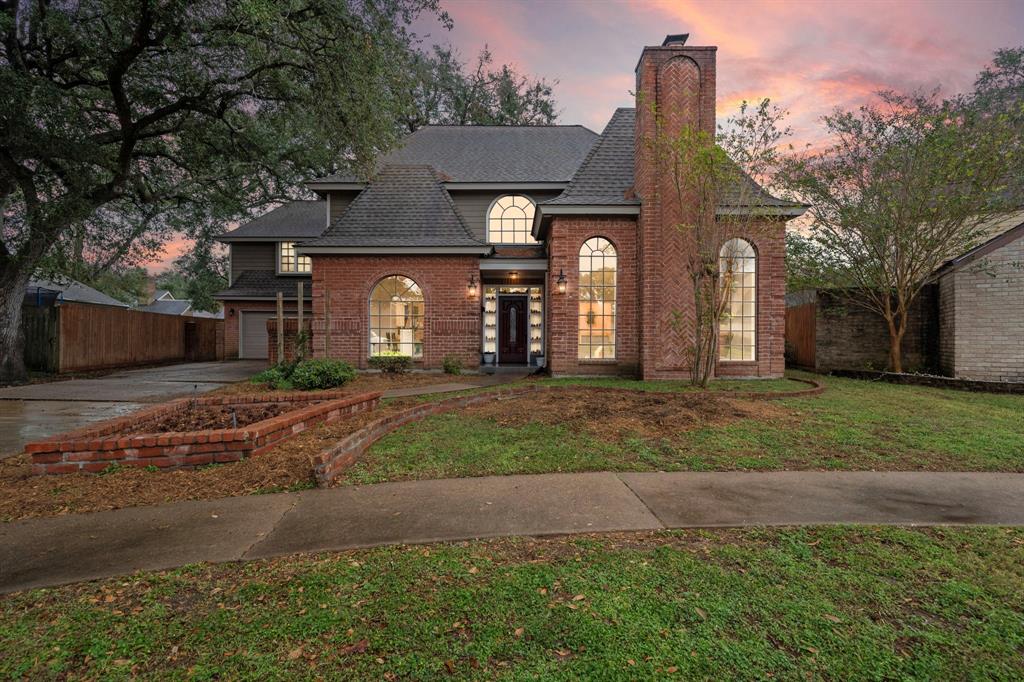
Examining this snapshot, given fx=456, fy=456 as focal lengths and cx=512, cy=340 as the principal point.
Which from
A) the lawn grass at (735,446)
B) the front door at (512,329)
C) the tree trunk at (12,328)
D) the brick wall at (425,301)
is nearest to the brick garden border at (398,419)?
the lawn grass at (735,446)

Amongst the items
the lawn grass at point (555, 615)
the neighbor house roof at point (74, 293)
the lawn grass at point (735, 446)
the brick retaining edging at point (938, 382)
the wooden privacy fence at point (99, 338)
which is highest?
the neighbor house roof at point (74, 293)

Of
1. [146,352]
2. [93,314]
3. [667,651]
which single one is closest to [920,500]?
[667,651]

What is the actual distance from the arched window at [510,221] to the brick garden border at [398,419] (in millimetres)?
7403

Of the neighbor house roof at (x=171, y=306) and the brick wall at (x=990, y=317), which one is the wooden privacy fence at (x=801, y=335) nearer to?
the brick wall at (x=990, y=317)

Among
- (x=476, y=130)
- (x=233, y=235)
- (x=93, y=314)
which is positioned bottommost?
(x=93, y=314)

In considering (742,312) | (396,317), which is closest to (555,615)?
(742,312)

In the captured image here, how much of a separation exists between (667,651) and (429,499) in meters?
2.21

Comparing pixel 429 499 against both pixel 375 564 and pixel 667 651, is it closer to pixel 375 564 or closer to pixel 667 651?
pixel 375 564

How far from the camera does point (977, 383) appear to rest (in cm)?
978

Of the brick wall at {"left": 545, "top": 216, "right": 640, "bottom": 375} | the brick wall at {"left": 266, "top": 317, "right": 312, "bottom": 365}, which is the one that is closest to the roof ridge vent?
the brick wall at {"left": 545, "top": 216, "right": 640, "bottom": 375}

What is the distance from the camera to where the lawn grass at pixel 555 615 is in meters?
1.84

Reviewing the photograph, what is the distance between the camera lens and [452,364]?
12461 millimetres

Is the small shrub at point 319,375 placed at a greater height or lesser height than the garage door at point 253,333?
lesser

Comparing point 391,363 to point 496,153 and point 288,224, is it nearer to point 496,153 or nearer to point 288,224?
point 496,153
